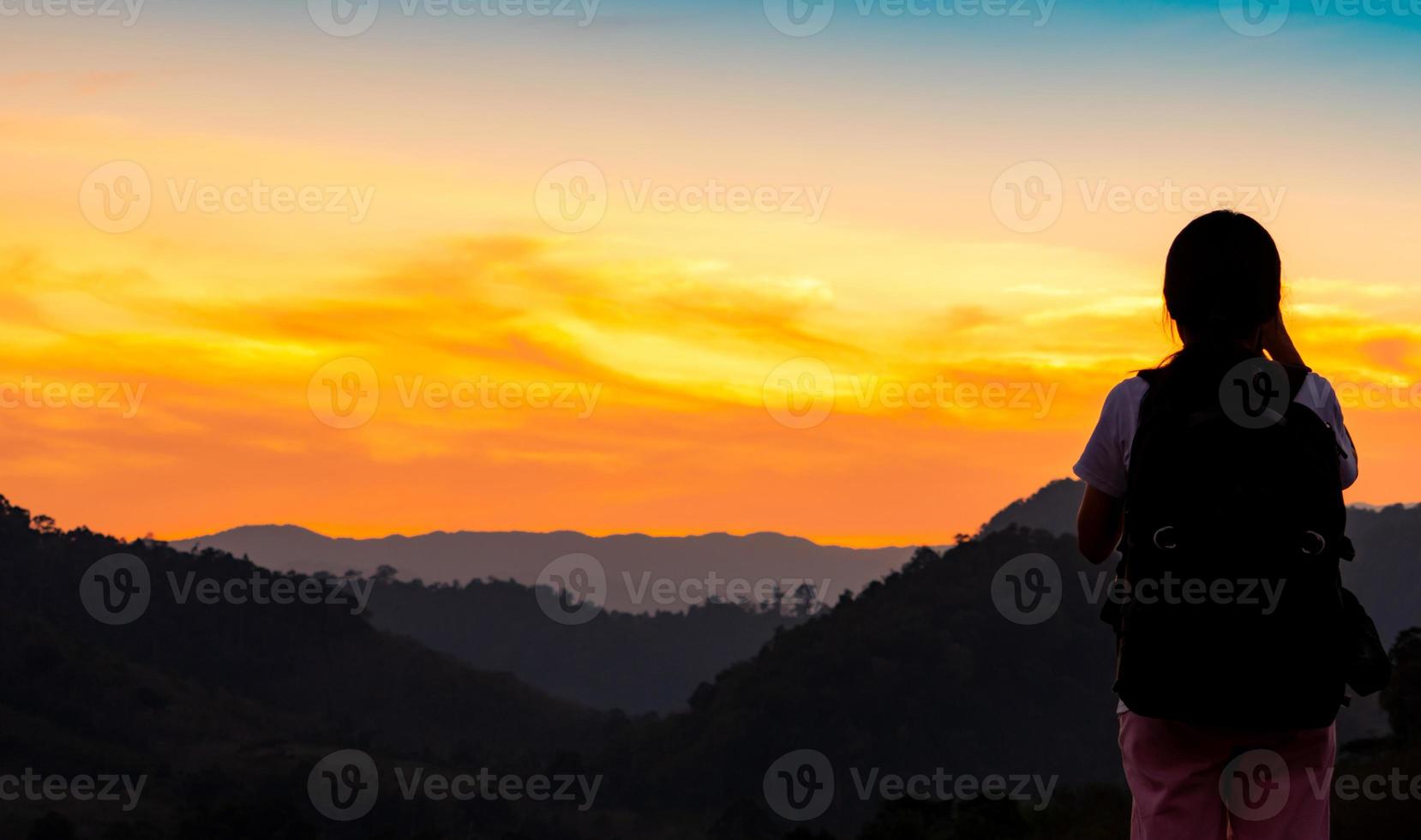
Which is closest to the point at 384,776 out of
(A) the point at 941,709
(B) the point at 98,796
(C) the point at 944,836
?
(B) the point at 98,796

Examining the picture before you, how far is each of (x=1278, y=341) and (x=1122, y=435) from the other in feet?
1.74

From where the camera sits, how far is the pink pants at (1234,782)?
3.48 m

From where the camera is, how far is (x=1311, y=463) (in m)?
3.45

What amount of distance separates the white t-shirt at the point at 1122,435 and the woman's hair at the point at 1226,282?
0.14 m

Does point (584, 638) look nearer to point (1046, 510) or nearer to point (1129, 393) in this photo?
point (1046, 510)

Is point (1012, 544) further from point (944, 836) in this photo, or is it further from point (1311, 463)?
point (1311, 463)

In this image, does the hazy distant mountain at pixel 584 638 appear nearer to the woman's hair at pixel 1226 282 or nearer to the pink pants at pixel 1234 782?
the pink pants at pixel 1234 782

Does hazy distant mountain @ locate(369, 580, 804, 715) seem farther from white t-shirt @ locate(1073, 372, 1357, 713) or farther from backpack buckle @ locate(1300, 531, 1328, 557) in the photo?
backpack buckle @ locate(1300, 531, 1328, 557)

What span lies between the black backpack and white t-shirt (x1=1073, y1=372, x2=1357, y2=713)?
0.11 meters

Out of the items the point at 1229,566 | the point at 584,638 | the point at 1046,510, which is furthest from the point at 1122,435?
the point at 1046,510

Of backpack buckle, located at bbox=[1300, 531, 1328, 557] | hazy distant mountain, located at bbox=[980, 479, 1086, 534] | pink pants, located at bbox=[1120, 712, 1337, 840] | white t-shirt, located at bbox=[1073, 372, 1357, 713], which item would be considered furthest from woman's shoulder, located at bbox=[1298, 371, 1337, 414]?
hazy distant mountain, located at bbox=[980, 479, 1086, 534]

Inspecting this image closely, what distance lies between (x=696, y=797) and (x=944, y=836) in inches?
2000

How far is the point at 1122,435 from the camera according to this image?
12.0 ft

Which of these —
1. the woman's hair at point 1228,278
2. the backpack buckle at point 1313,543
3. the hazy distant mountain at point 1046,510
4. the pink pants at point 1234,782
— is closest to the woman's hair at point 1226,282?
the woman's hair at point 1228,278
